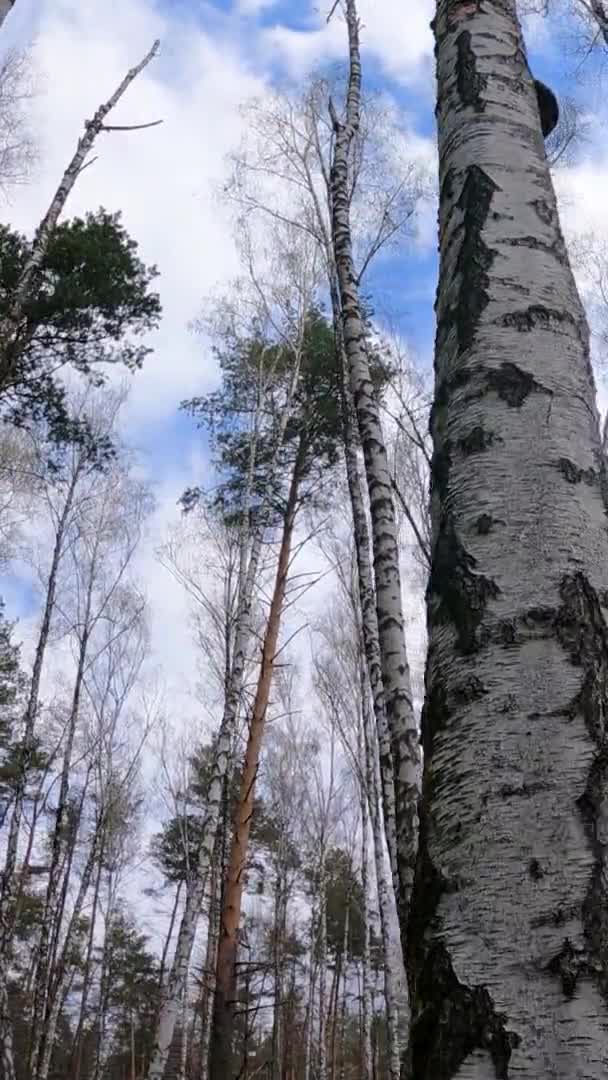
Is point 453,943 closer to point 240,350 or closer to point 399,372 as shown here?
point 399,372

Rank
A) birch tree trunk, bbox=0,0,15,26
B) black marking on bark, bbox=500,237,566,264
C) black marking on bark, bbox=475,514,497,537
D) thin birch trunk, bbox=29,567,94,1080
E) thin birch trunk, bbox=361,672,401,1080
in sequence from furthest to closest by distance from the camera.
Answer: thin birch trunk, bbox=29,567,94,1080 < thin birch trunk, bbox=361,672,401,1080 < birch tree trunk, bbox=0,0,15,26 < black marking on bark, bbox=500,237,566,264 < black marking on bark, bbox=475,514,497,537

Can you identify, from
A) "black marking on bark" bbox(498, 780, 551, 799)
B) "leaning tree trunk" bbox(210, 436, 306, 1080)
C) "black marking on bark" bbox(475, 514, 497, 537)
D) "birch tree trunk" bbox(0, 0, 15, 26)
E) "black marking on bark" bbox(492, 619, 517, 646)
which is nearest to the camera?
"black marking on bark" bbox(498, 780, 551, 799)

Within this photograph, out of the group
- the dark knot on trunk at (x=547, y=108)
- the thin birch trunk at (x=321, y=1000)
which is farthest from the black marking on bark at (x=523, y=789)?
the thin birch trunk at (x=321, y=1000)

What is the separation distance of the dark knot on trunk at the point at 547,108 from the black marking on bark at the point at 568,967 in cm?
162

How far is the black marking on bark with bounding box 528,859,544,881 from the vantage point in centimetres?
79

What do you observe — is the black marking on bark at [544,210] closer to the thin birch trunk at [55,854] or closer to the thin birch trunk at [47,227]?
the thin birch trunk at [47,227]

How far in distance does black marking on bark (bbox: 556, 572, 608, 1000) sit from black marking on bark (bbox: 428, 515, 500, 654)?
10 centimetres

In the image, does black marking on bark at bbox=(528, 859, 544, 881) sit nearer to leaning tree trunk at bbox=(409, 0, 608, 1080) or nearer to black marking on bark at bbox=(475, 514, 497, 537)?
leaning tree trunk at bbox=(409, 0, 608, 1080)

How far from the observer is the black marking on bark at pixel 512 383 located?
115 cm

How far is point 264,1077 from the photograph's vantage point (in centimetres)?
2261

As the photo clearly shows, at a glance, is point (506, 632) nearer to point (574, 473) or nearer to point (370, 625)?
point (574, 473)

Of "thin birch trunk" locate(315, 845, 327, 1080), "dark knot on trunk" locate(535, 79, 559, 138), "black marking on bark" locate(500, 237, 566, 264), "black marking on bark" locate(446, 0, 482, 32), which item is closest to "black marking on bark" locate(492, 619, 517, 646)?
"black marking on bark" locate(500, 237, 566, 264)

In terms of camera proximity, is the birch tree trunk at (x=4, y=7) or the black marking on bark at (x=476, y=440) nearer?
the black marking on bark at (x=476, y=440)

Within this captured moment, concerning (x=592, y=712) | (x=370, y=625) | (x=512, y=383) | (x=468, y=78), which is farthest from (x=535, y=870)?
(x=370, y=625)
